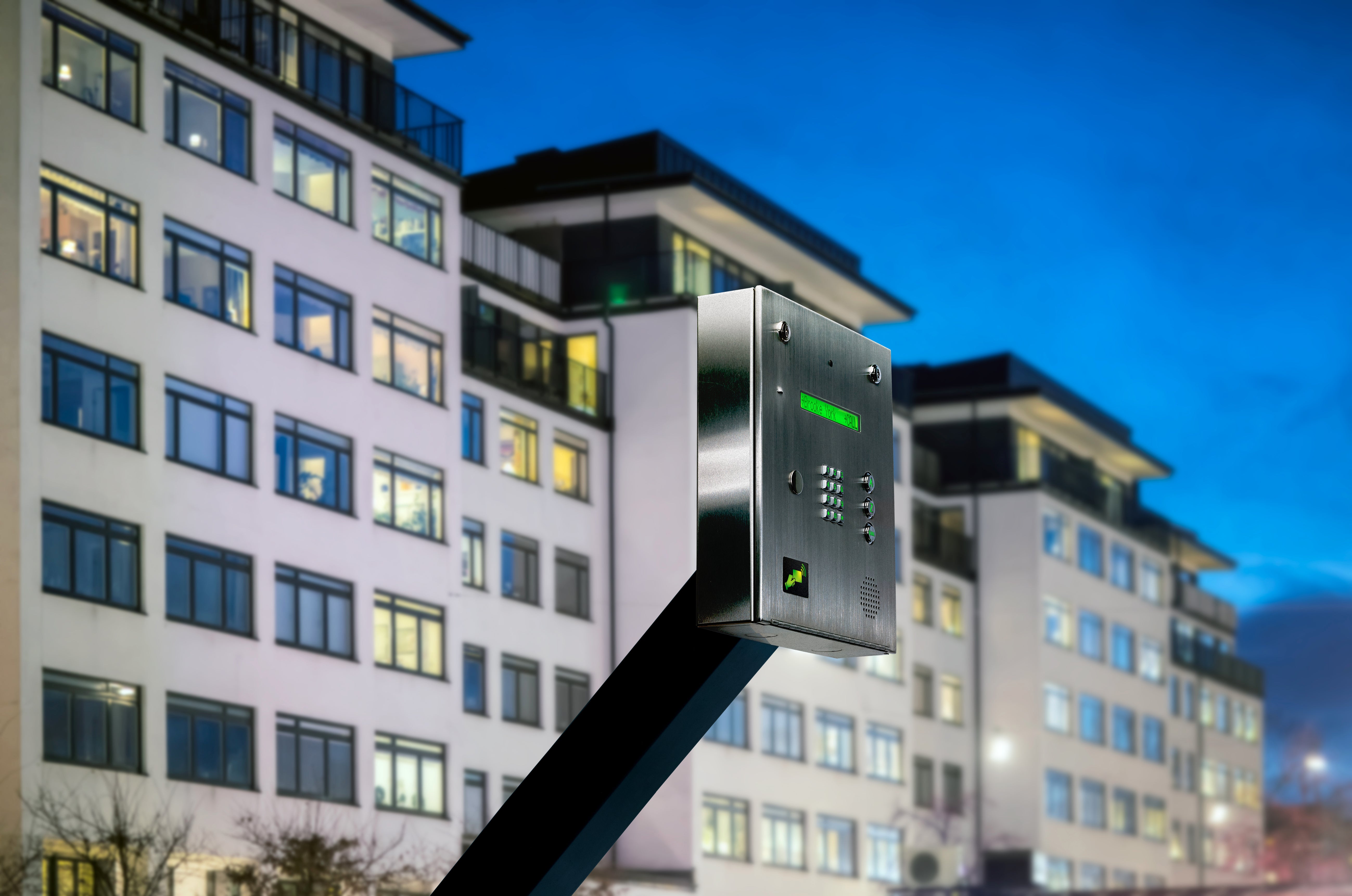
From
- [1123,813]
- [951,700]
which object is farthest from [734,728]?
[1123,813]

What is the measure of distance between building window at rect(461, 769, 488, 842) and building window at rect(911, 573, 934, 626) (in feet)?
82.6

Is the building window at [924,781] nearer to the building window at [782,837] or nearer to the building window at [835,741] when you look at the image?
the building window at [835,741]

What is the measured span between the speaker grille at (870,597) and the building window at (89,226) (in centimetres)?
3219

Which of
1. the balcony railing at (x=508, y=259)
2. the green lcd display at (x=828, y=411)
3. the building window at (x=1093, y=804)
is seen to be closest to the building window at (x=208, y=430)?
the balcony railing at (x=508, y=259)

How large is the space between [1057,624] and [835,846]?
1883 centimetres

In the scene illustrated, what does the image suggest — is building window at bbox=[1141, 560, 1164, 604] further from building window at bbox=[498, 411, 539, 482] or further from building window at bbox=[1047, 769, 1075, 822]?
building window at bbox=[498, 411, 539, 482]

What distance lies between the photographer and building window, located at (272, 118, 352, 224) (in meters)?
43.1

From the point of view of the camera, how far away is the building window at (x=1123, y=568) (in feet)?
280

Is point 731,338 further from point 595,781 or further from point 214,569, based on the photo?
point 214,569

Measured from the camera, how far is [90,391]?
37.7m

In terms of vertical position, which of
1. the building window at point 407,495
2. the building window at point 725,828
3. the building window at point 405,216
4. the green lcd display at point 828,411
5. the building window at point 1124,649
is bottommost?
the building window at point 725,828

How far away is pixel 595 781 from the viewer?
23.0ft

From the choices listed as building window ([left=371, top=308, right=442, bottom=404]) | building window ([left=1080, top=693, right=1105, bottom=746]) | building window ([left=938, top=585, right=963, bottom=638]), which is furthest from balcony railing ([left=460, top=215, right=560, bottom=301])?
building window ([left=1080, top=693, right=1105, bottom=746])

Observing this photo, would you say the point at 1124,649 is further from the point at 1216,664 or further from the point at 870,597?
the point at 870,597
